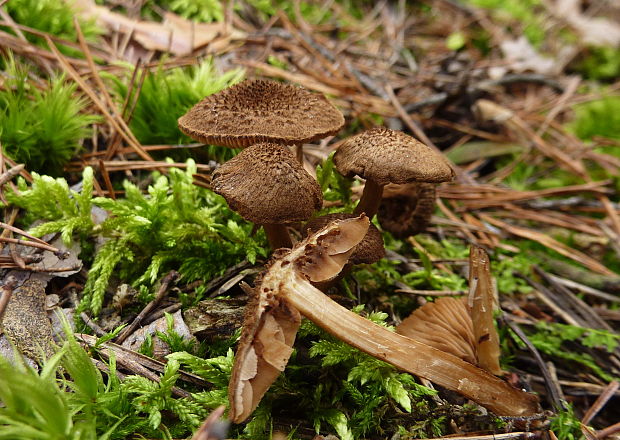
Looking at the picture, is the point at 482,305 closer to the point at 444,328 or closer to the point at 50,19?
the point at 444,328

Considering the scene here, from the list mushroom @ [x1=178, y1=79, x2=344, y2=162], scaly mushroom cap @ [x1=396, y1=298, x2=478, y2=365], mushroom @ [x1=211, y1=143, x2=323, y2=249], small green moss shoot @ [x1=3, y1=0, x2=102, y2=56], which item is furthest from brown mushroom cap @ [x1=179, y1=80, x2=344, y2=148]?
small green moss shoot @ [x1=3, y1=0, x2=102, y2=56]

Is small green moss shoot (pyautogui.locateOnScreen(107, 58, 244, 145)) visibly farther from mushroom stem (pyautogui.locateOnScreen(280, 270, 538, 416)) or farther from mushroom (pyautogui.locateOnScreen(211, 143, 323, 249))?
mushroom stem (pyautogui.locateOnScreen(280, 270, 538, 416))

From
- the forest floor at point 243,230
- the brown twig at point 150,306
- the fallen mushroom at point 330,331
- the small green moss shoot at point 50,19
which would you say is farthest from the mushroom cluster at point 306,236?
the small green moss shoot at point 50,19

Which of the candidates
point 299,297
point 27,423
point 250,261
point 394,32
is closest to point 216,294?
point 250,261

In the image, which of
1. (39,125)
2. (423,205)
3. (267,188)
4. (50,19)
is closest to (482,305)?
(423,205)

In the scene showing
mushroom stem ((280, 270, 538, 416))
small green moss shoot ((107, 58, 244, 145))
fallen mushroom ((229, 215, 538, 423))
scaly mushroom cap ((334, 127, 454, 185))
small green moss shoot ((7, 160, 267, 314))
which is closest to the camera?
fallen mushroom ((229, 215, 538, 423))
